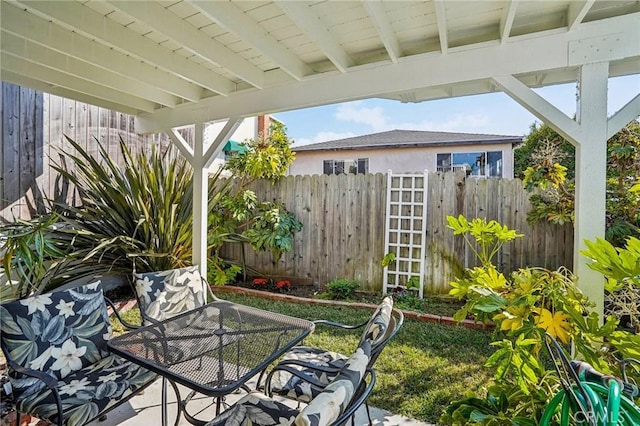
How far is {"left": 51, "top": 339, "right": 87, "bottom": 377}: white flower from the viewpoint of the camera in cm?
197

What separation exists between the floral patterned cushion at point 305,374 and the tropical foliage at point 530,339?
0.64 meters

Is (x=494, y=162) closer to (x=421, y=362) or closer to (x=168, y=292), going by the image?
(x=421, y=362)

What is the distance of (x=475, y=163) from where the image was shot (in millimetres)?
9805

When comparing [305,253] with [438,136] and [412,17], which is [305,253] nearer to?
[412,17]

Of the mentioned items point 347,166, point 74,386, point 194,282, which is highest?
point 347,166

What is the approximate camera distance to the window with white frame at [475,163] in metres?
9.69

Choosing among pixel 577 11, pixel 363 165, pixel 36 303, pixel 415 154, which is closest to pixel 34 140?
pixel 36 303

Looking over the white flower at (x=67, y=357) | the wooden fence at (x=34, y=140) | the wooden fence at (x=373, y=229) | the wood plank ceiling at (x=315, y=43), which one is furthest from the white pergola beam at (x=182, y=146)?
the white flower at (x=67, y=357)

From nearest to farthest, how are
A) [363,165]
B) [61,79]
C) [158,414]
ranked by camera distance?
[158,414] < [61,79] < [363,165]

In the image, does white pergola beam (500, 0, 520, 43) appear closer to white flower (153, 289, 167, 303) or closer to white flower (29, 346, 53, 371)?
white flower (153, 289, 167, 303)

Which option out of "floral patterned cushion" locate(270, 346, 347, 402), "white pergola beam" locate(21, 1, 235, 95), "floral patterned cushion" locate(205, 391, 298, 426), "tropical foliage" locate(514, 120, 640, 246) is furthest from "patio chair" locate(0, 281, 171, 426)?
Result: "tropical foliage" locate(514, 120, 640, 246)

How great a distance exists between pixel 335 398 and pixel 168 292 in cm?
222

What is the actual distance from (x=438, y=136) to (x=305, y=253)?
7.48 m

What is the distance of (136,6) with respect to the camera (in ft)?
6.68
